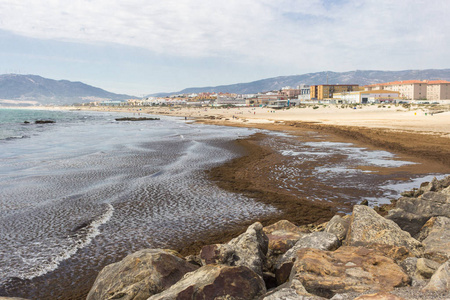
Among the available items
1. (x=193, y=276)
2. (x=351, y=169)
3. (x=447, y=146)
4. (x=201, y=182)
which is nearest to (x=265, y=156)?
(x=351, y=169)

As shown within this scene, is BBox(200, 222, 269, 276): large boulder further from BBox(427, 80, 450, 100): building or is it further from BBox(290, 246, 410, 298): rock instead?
BBox(427, 80, 450, 100): building

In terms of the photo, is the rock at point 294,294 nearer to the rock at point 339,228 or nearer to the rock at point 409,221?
the rock at point 339,228

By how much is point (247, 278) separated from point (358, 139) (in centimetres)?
2820

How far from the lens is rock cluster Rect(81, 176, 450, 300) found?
421cm

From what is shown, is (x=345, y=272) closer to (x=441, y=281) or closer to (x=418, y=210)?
(x=441, y=281)

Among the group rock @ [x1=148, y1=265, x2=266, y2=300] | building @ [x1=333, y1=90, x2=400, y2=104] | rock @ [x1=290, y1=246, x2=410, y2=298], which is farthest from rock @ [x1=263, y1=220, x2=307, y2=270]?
building @ [x1=333, y1=90, x2=400, y2=104]

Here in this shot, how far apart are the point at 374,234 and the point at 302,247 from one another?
138 centimetres

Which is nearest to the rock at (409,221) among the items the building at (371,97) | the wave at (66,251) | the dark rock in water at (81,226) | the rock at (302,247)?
the rock at (302,247)

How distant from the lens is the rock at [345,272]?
14.1 feet

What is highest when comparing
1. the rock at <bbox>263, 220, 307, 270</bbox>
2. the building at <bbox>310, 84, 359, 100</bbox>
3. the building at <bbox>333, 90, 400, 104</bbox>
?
the building at <bbox>310, 84, 359, 100</bbox>

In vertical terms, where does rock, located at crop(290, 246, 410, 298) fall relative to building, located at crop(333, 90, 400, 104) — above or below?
below

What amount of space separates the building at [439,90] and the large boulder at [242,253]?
6662 inches

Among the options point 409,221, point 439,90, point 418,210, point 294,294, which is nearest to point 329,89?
point 439,90

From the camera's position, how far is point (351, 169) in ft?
55.3
